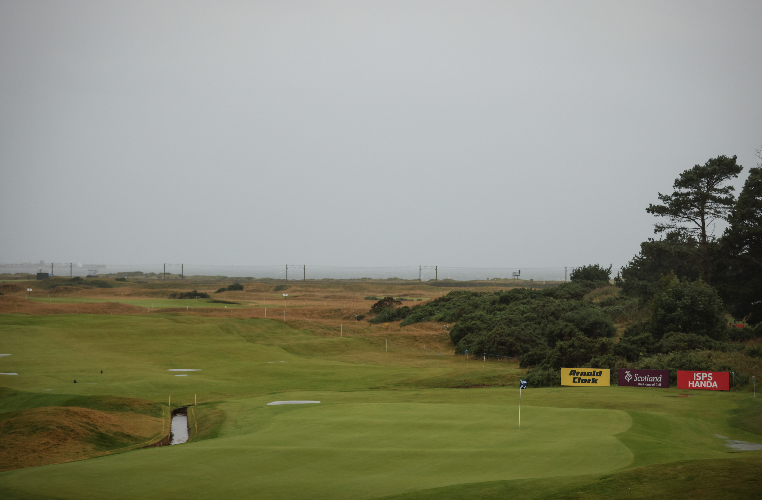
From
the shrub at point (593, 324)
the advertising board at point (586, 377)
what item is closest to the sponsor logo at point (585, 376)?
the advertising board at point (586, 377)

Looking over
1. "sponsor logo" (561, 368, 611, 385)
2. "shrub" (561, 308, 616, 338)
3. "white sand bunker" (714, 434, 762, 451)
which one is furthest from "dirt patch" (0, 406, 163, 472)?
"shrub" (561, 308, 616, 338)

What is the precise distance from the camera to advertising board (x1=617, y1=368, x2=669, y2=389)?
28969 millimetres

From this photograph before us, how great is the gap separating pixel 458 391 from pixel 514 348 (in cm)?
1749

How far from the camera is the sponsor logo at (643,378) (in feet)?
95.1

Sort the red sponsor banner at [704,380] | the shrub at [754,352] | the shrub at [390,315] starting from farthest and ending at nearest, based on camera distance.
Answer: the shrub at [390,315], the shrub at [754,352], the red sponsor banner at [704,380]

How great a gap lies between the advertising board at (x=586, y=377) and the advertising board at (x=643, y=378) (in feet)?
2.50

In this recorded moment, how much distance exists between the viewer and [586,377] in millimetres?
30812

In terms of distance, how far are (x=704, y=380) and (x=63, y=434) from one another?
29089 millimetres

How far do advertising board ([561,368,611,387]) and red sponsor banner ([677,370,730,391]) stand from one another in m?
3.56

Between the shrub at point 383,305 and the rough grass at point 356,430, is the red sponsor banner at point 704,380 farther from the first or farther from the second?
the shrub at point 383,305

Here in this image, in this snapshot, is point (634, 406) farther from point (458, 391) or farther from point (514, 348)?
point (514, 348)

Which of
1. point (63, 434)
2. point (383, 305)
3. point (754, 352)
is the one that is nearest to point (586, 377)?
point (754, 352)

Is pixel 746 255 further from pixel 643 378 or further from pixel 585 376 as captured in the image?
pixel 585 376

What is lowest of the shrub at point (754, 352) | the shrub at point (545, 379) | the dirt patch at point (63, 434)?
the shrub at point (545, 379)
